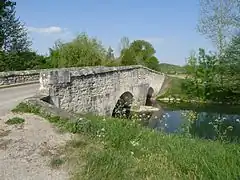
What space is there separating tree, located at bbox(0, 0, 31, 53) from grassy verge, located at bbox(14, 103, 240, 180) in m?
18.6

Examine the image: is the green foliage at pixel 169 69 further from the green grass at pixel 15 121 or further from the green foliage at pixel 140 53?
the green grass at pixel 15 121

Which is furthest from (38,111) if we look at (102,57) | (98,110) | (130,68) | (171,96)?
(171,96)

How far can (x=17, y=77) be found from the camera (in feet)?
48.7

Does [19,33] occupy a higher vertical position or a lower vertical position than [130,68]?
higher

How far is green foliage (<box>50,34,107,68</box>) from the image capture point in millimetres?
30453

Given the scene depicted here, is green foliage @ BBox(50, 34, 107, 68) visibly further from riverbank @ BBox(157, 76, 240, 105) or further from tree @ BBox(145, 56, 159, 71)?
tree @ BBox(145, 56, 159, 71)

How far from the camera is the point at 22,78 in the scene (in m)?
15.4

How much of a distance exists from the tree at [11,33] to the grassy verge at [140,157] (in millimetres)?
18637

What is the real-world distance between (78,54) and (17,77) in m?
16.1

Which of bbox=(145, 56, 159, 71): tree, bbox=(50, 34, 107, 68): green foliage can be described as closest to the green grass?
bbox=(50, 34, 107, 68): green foliage

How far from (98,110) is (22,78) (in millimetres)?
4133

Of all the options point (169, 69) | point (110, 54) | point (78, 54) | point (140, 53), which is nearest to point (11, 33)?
point (78, 54)

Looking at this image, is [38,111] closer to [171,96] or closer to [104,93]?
[104,93]

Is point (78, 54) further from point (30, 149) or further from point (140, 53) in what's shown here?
point (30, 149)
